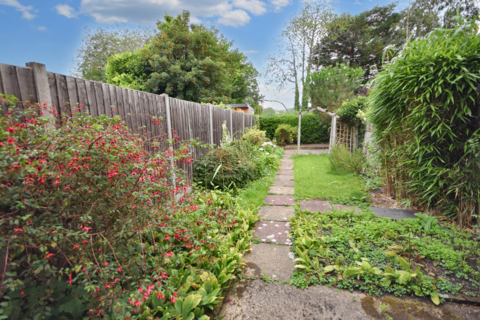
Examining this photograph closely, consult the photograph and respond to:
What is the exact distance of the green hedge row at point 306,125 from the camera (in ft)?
49.4

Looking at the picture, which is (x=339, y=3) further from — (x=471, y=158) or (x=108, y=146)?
(x=108, y=146)

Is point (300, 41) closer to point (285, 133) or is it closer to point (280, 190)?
point (285, 133)

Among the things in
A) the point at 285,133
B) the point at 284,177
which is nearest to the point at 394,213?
the point at 284,177

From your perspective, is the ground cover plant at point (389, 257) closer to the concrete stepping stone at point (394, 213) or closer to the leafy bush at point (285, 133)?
the concrete stepping stone at point (394, 213)

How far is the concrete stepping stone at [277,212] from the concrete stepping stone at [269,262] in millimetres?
775

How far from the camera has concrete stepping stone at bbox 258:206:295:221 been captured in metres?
3.40

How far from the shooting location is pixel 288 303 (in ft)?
5.86

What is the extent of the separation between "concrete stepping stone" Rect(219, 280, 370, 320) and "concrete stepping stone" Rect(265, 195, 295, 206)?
205 cm

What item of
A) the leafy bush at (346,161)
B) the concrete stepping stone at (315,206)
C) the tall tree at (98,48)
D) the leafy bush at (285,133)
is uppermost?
the tall tree at (98,48)

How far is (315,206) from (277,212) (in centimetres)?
64

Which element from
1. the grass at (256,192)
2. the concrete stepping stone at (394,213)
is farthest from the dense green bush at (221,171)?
the concrete stepping stone at (394,213)

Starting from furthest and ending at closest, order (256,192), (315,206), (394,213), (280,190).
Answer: (280,190), (256,192), (315,206), (394,213)

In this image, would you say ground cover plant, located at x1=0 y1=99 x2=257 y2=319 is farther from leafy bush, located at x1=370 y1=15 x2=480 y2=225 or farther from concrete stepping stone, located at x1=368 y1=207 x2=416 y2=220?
leafy bush, located at x1=370 y1=15 x2=480 y2=225

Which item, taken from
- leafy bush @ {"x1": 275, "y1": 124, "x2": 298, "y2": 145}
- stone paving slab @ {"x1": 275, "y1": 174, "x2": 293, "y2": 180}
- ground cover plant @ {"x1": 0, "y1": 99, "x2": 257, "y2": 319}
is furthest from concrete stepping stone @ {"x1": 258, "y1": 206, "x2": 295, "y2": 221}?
leafy bush @ {"x1": 275, "y1": 124, "x2": 298, "y2": 145}
